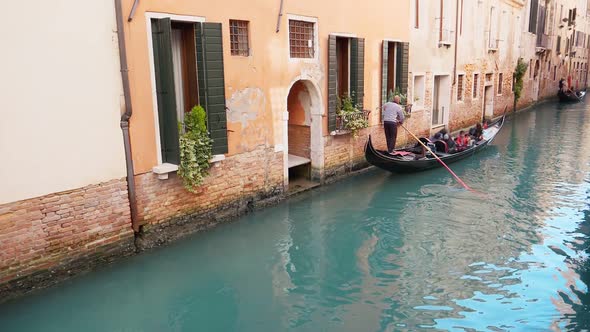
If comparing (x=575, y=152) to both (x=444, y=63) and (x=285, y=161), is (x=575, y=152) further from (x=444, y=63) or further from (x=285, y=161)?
(x=285, y=161)

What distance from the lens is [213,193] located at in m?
6.41

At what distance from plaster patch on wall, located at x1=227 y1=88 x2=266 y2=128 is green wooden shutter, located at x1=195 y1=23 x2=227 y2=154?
0.26 m

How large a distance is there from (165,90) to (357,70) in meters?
4.37

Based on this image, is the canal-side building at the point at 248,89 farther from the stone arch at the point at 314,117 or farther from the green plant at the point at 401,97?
the green plant at the point at 401,97

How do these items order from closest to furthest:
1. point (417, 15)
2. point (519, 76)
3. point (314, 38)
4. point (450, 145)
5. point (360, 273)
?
point (360, 273) → point (314, 38) → point (450, 145) → point (417, 15) → point (519, 76)

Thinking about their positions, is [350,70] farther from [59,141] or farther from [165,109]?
[59,141]

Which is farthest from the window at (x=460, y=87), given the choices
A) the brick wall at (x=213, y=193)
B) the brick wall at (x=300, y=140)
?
the brick wall at (x=213, y=193)

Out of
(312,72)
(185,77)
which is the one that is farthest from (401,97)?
(185,77)

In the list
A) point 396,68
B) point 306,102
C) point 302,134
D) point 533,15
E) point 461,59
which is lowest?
point 302,134

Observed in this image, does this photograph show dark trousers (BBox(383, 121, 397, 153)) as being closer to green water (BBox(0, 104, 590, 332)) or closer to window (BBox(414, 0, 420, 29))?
green water (BBox(0, 104, 590, 332))

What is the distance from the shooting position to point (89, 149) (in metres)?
4.93

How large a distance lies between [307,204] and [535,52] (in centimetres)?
1917

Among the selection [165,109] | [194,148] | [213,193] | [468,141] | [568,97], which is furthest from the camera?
[568,97]

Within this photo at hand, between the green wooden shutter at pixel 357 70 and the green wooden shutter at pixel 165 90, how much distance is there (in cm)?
428
